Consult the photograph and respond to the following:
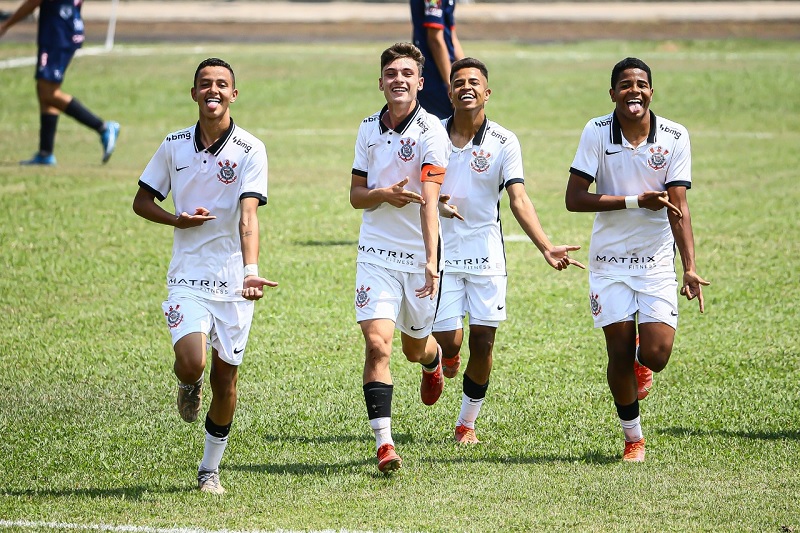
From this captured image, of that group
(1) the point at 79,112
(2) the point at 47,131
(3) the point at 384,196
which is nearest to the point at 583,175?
(3) the point at 384,196

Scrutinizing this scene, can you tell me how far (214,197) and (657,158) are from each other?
2591 millimetres

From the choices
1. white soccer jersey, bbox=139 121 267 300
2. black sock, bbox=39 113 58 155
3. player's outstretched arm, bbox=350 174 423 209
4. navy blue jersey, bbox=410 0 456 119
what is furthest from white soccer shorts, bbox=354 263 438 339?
black sock, bbox=39 113 58 155

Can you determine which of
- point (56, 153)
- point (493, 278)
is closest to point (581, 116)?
point (56, 153)

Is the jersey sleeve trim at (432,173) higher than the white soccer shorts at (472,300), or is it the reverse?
the jersey sleeve trim at (432,173)

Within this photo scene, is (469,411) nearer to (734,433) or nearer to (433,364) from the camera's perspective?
(433,364)

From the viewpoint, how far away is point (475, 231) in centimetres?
802

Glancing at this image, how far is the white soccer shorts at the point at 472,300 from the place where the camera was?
7.96 meters

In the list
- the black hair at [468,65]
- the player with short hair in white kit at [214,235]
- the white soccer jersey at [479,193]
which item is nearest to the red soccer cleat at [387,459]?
the player with short hair in white kit at [214,235]

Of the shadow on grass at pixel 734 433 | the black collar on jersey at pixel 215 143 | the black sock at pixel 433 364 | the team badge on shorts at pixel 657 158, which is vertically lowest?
the shadow on grass at pixel 734 433

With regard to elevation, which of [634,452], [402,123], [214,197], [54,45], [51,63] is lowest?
[634,452]

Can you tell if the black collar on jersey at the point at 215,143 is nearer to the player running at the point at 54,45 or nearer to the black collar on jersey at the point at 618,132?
the black collar on jersey at the point at 618,132

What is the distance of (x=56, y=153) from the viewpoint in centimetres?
1869

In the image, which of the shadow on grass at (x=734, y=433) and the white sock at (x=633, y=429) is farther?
the shadow on grass at (x=734, y=433)

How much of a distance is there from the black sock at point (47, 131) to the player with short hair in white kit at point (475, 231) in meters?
10.4
